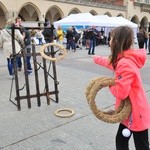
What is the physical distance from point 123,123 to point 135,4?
47.0 m

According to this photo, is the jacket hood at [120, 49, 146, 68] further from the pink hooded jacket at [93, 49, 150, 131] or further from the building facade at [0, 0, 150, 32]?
the building facade at [0, 0, 150, 32]

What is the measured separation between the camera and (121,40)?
2510 millimetres

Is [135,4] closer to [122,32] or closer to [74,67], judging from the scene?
[74,67]

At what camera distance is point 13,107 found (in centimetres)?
545

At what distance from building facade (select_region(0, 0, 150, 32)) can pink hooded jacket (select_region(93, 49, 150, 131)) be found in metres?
27.3

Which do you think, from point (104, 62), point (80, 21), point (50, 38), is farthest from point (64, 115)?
point (80, 21)

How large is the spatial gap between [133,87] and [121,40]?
448 millimetres

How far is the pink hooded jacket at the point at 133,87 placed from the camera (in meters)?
2.38

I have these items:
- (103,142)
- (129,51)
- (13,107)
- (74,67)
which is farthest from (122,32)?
(74,67)

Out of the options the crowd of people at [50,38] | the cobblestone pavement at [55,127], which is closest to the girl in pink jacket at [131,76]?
the cobblestone pavement at [55,127]

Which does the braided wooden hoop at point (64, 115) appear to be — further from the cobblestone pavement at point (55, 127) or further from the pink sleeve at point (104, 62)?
the pink sleeve at point (104, 62)

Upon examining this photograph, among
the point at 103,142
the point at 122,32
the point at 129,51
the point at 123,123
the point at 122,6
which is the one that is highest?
the point at 122,6

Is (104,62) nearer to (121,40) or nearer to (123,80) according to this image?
(121,40)

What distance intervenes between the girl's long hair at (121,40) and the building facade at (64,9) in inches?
1070
